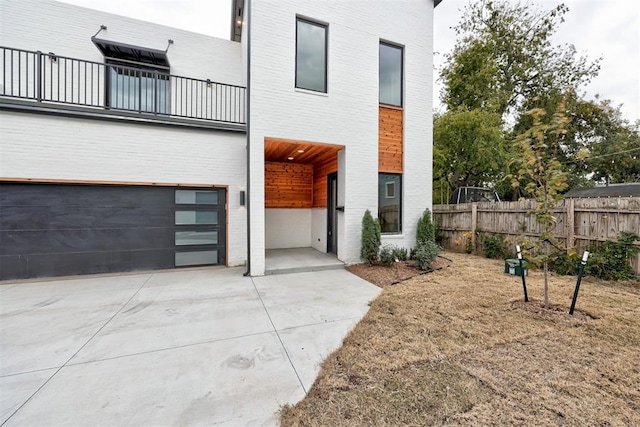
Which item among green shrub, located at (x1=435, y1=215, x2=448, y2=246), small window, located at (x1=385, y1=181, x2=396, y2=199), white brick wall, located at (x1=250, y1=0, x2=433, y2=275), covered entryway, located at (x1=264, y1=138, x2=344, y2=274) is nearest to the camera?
white brick wall, located at (x1=250, y1=0, x2=433, y2=275)

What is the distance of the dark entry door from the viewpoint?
7.12m

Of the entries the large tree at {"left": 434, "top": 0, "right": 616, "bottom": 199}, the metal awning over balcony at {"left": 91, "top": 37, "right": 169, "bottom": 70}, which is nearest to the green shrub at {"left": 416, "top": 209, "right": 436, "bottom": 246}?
the large tree at {"left": 434, "top": 0, "right": 616, "bottom": 199}

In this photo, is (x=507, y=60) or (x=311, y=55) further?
(x=507, y=60)

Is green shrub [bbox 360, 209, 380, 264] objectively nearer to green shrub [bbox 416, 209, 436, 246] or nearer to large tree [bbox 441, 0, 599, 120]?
green shrub [bbox 416, 209, 436, 246]

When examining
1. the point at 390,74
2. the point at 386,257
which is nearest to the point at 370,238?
the point at 386,257

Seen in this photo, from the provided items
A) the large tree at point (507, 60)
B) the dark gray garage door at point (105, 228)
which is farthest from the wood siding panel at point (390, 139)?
the large tree at point (507, 60)

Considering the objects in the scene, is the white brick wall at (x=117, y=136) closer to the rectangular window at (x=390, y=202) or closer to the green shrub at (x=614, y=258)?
the rectangular window at (x=390, y=202)

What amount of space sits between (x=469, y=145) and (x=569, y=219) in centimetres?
653

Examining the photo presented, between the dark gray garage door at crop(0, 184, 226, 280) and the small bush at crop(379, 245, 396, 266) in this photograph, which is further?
the small bush at crop(379, 245, 396, 266)

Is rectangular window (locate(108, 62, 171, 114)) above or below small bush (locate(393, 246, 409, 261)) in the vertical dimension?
above

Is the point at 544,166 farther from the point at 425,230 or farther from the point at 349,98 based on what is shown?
the point at 349,98

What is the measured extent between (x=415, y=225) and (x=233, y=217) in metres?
4.80

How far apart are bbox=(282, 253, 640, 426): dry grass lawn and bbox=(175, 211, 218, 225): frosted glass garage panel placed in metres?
4.37

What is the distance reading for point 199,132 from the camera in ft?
19.3
